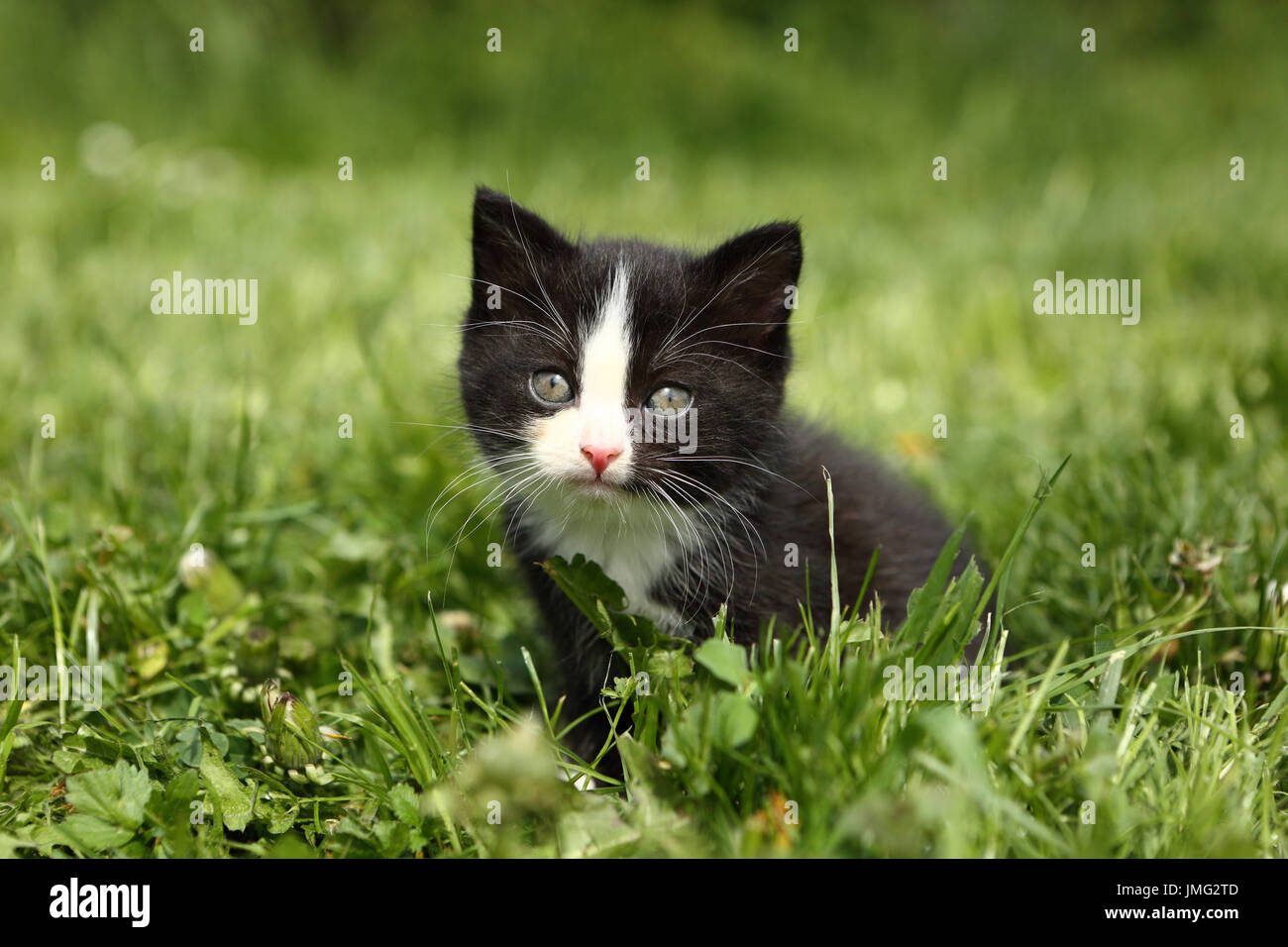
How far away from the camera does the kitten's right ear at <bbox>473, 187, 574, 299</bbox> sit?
2.10 metres

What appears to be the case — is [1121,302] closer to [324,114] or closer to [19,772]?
[19,772]

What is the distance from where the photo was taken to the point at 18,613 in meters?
2.27

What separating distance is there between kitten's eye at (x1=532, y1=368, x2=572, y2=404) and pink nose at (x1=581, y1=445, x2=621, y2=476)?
19 centimetres

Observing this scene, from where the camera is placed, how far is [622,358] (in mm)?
1947

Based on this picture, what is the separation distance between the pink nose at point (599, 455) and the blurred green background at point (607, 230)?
638 mm

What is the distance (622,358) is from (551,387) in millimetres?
161

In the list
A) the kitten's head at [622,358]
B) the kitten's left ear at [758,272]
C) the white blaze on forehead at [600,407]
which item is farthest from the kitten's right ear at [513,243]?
the kitten's left ear at [758,272]

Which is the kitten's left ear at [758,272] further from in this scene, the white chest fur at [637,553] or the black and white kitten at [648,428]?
the white chest fur at [637,553]

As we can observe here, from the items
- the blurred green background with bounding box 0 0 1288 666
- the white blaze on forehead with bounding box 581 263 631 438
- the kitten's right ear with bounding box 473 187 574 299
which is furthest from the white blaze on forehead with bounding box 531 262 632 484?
the blurred green background with bounding box 0 0 1288 666

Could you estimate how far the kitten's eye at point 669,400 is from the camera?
1968 millimetres

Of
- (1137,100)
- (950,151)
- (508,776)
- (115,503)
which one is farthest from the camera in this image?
(1137,100)

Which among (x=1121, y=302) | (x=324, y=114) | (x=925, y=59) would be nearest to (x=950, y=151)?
(x=925, y=59)

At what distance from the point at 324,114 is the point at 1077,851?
24.5 ft

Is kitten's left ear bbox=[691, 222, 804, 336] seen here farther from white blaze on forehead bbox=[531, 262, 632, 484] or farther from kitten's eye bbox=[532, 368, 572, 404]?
kitten's eye bbox=[532, 368, 572, 404]
